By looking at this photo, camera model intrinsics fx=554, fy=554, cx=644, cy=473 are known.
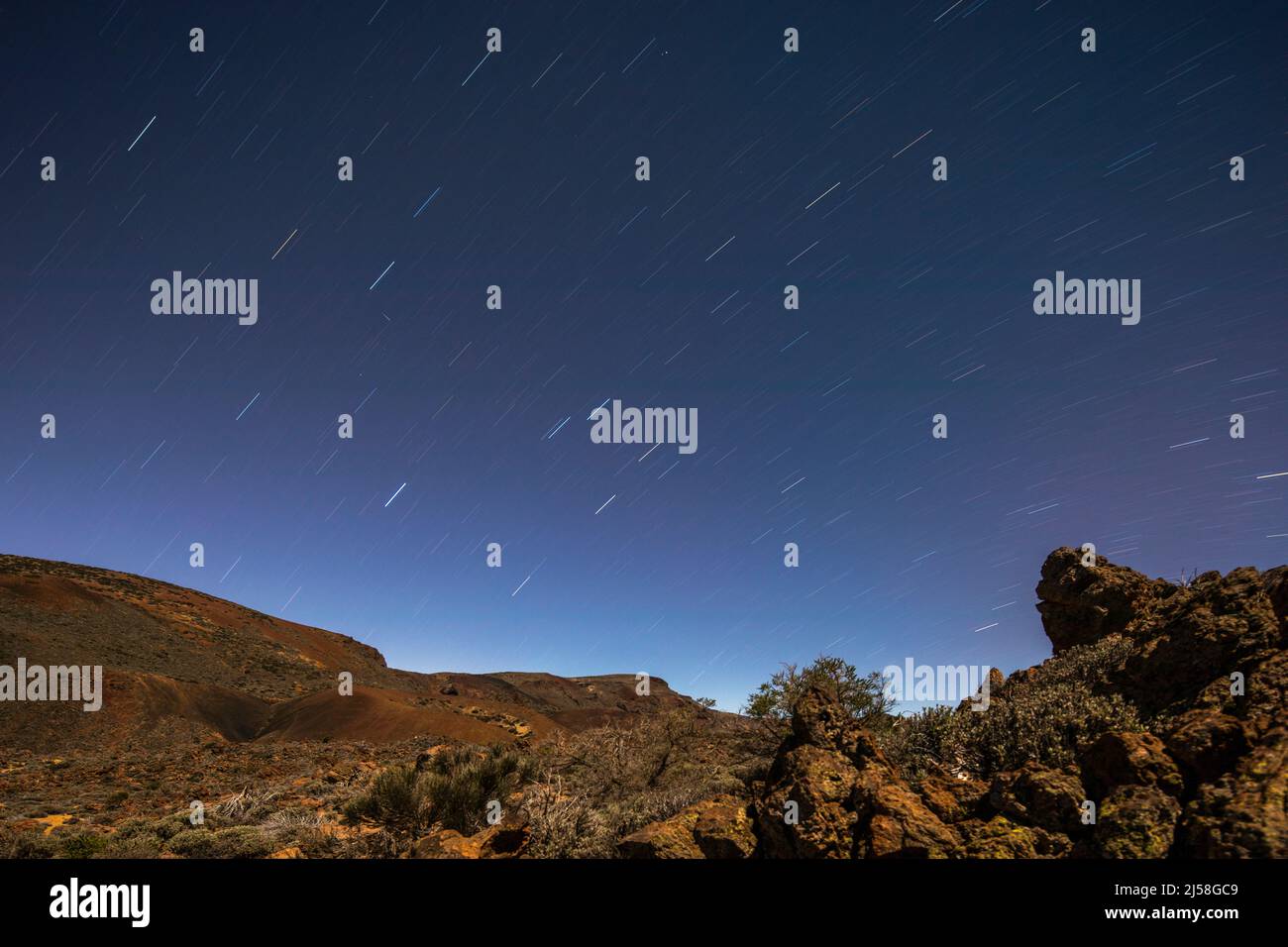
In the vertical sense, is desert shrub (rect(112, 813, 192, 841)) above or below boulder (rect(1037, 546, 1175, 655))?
below

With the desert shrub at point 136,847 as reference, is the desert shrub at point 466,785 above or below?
above

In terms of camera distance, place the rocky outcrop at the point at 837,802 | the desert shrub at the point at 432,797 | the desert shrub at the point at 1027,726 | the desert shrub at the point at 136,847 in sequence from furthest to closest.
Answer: the desert shrub at the point at 136,847 → the desert shrub at the point at 432,797 → the desert shrub at the point at 1027,726 → the rocky outcrop at the point at 837,802

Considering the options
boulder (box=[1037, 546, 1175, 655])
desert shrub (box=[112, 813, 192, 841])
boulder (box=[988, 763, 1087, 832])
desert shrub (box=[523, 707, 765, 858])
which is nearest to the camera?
boulder (box=[988, 763, 1087, 832])

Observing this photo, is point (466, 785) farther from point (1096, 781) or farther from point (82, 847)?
point (1096, 781)

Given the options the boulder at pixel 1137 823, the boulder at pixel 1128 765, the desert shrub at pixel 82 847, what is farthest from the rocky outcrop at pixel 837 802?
the desert shrub at pixel 82 847

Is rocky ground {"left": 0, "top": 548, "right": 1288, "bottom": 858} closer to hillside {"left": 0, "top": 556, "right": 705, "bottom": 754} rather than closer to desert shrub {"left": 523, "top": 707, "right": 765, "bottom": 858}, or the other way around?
desert shrub {"left": 523, "top": 707, "right": 765, "bottom": 858}

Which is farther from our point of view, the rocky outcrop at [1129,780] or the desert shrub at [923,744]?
the desert shrub at [923,744]

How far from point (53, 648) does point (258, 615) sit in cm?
3323

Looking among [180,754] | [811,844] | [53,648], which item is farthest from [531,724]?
[811,844]

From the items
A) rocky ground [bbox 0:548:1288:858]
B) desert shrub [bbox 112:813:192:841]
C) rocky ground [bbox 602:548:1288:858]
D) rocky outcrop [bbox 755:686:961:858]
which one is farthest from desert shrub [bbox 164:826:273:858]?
rocky outcrop [bbox 755:686:961:858]

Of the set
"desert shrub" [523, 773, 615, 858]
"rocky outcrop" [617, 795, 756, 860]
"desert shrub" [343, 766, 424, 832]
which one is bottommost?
"desert shrub" [343, 766, 424, 832]

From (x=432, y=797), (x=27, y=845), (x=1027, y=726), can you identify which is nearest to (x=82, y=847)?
(x=27, y=845)

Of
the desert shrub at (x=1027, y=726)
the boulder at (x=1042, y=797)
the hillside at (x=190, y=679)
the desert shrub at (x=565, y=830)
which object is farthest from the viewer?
the hillside at (x=190, y=679)

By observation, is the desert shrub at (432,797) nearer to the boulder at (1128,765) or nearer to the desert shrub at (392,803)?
the desert shrub at (392,803)
